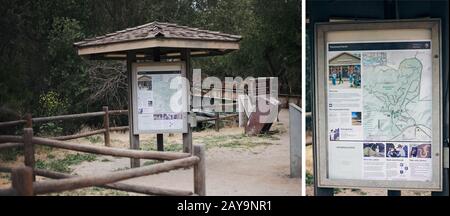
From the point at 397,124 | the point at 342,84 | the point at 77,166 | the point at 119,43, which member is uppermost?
the point at 119,43

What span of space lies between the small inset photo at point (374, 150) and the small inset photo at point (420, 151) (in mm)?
199

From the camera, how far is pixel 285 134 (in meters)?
11.1

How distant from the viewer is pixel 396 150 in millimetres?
3680

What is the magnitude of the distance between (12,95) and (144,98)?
311 cm

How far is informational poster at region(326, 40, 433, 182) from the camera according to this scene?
3.61 metres

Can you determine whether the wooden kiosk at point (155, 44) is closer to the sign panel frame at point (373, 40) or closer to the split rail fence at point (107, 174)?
the split rail fence at point (107, 174)

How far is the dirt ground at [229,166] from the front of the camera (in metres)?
5.49

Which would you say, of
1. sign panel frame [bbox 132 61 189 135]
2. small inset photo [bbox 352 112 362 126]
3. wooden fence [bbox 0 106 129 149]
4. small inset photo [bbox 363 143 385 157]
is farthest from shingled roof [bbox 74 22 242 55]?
small inset photo [bbox 363 143 385 157]

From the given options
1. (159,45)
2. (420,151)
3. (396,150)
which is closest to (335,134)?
(396,150)

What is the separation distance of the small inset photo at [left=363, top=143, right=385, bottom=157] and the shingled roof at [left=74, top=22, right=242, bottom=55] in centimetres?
290

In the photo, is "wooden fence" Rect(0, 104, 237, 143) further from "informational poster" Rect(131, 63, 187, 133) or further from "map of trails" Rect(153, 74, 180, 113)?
"map of trails" Rect(153, 74, 180, 113)
